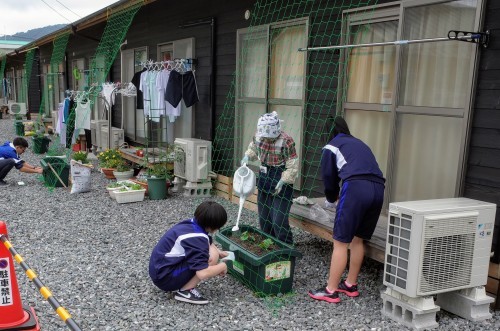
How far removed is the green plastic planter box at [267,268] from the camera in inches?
137

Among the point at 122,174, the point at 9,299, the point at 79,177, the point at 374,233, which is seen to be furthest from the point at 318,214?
the point at 122,174

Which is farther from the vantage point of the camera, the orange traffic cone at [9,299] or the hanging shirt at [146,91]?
the hanging shirt at [146,91]

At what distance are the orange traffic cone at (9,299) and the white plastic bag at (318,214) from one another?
235 centimetres

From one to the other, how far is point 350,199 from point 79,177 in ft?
16.1

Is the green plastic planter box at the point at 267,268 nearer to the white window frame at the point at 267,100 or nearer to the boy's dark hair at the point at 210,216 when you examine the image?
the boy's dark hair at the point at 210,216

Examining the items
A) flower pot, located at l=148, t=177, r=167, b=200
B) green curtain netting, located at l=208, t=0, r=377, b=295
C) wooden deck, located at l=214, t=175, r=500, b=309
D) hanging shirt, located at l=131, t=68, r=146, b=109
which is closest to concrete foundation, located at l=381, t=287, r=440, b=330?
wooden deck, located at l=214, t=175, r=500, b=309

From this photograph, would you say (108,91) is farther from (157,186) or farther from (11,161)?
(157,186)

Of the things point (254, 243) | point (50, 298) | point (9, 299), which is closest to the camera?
point (50, 298)

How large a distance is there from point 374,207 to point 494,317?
Answer: 1126 millimetres

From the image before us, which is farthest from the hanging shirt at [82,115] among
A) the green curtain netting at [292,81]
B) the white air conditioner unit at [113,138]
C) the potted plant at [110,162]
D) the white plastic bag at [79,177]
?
the green curtain netting at [292,81]

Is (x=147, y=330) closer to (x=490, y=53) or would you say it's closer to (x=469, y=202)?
(x=469, y=202)

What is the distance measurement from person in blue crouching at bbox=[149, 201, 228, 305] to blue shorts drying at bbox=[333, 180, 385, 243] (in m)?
0.86

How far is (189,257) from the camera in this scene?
11.1 ft

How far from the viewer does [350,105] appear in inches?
188
